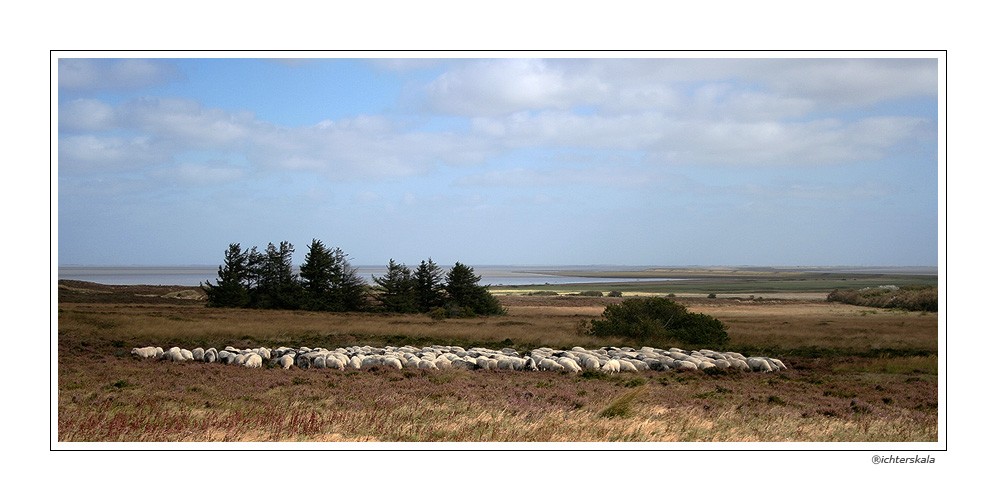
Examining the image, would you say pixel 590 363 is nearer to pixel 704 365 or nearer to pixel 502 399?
pixel 704 365

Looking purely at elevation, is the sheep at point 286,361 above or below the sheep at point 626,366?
above

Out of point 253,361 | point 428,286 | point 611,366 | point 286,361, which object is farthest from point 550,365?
point 428,286

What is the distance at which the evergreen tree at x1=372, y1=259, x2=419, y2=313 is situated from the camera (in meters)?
37.1

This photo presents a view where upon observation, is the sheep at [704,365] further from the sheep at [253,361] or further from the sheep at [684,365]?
the sheep at [253,361]

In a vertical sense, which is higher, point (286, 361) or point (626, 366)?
point (286, 361)

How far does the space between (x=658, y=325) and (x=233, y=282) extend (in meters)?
27.7

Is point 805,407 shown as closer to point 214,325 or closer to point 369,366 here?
point 369,366

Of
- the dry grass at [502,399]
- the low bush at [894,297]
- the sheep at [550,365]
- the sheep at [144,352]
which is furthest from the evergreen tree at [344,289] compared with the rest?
the low bush at [894,297]

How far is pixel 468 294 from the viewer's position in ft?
117

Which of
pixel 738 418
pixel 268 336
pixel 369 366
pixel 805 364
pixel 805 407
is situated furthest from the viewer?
pixel 268 336

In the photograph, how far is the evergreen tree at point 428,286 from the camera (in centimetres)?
3703
